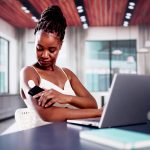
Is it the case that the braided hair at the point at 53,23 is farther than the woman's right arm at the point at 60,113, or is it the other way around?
the braided hair at the point at 53,23

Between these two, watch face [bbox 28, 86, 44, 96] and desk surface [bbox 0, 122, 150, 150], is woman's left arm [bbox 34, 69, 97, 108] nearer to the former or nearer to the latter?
watch face [bbox 28, 86, 44, 96]

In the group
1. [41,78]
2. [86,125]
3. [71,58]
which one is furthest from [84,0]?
[86,125]

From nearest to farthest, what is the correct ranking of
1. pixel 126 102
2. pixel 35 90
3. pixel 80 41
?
pixel 126 102
pixel 35 90
pixel 80 41

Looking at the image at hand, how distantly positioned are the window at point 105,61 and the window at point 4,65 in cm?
286

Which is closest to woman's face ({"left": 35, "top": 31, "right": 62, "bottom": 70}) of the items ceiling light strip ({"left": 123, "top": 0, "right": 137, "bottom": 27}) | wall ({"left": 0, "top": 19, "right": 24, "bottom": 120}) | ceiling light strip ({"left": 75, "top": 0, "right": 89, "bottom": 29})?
ceiling light strip ({"left": 75, "top": 0, "right": 89, "bottom": 29})

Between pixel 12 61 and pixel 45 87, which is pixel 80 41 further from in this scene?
pixel 45 87

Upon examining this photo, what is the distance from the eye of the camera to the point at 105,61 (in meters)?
10.4

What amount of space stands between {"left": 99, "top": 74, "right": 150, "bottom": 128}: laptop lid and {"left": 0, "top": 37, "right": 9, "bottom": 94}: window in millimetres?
8600

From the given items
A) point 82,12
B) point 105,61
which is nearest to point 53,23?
point 82,12

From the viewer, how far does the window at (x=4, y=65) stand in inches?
365

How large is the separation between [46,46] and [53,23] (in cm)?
16

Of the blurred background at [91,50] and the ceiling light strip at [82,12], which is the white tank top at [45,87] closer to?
the ceiling light strip at [82,12]

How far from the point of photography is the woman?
4.43 ft

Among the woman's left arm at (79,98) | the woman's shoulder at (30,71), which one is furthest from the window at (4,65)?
the woman's shoulder at (30,71)
